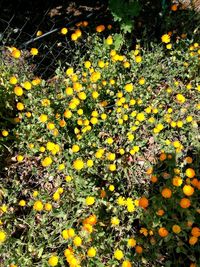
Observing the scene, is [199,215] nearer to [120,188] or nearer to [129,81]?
[120,188]

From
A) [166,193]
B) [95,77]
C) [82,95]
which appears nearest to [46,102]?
[82,95]

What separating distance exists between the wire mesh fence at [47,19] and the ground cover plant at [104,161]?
1.35 feet

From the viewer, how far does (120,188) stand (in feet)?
9.92

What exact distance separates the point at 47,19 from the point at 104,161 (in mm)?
2275

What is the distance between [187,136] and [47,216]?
5.07ft

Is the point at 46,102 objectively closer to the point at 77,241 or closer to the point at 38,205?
the point at 38,205

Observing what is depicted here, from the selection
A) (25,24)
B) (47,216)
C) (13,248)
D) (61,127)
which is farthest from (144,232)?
(25,24)

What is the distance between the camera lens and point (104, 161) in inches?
119

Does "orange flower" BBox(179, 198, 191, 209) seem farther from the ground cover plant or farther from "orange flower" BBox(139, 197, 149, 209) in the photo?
"orange flower" BBox(139, 197, 149, 209)

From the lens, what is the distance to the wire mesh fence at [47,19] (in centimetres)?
409

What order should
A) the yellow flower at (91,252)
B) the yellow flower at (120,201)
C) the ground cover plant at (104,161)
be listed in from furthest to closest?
the yellow flower at (120,201) < the ground cover plant at (104,161) < the yellow flower at (91,252)

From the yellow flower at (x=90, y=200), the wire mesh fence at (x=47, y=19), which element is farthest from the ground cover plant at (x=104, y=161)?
the wire mesh fence at (x=47, y=19)

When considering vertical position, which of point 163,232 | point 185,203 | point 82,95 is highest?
point 185,203

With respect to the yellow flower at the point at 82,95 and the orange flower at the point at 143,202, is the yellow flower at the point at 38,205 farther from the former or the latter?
the yellow flower at the point at 82,95
